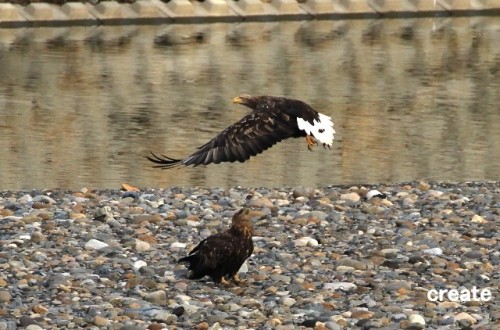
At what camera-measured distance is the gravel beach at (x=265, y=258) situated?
8.23 m

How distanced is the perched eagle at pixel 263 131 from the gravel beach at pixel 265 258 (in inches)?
26.7

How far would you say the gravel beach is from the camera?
8.23 m

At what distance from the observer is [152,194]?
11766mm

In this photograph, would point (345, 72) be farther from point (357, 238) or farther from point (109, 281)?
point (109, 281)

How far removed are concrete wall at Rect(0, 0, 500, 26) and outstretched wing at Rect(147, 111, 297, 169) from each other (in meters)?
→ 17.7

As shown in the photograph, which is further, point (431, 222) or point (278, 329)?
point (431, 222)

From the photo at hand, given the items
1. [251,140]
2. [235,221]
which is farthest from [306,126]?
[235,221]

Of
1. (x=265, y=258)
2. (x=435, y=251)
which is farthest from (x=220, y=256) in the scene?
(x=435, y=251)

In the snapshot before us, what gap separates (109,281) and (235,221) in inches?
31.8

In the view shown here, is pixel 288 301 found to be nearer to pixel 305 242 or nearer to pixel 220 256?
pixel 220 256

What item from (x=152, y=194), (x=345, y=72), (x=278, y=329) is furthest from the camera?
(x=345, y=72)

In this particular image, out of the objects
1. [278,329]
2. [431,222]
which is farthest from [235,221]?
[431,222]

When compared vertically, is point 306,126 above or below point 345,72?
above

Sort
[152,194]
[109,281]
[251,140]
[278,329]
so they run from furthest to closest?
[152,194], [251,140], [109,281], [278,329]
